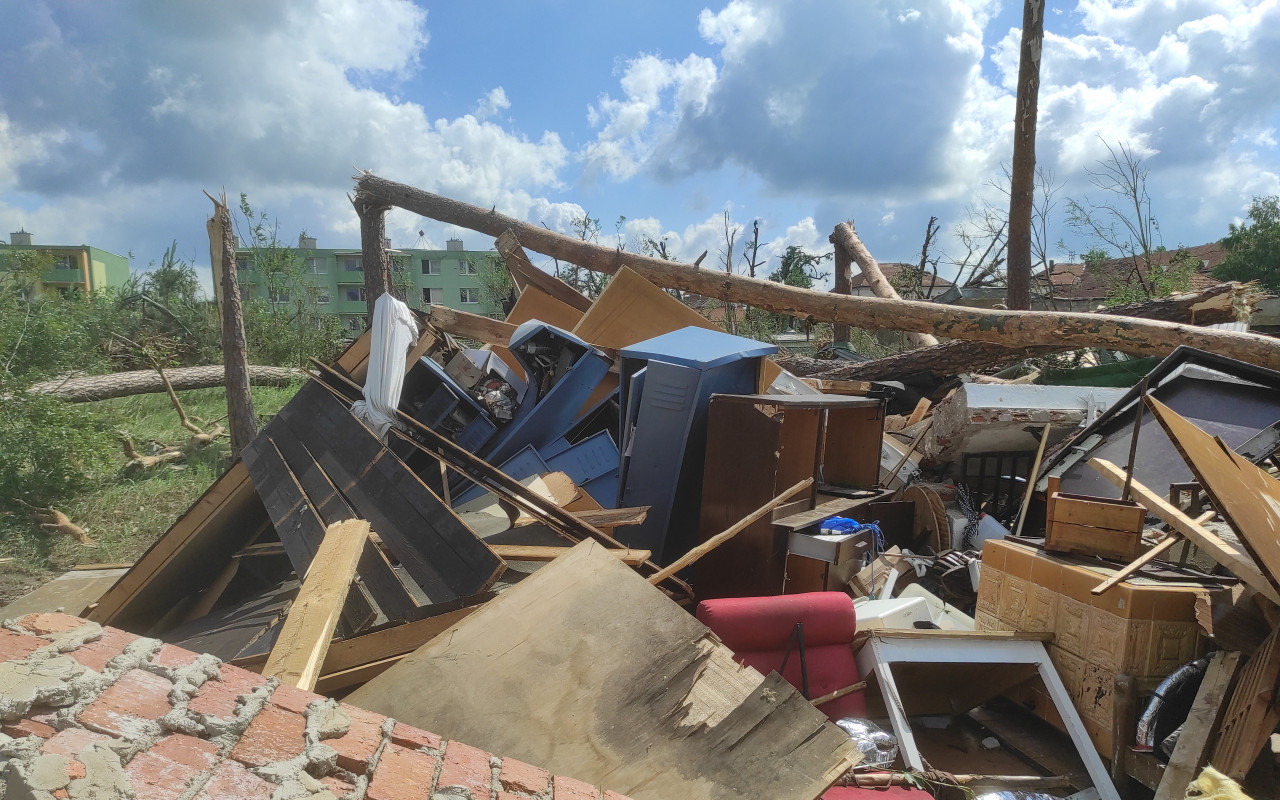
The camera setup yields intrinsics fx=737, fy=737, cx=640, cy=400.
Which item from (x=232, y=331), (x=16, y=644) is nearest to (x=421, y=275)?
(x=232, y=331)

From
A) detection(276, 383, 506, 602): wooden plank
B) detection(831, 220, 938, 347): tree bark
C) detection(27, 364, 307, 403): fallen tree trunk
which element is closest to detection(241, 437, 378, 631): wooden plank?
detection(276, 383, 506, 602): wooden plank

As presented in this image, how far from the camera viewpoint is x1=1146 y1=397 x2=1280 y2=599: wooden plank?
221 centimetres

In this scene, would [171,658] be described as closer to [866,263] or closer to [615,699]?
[615,699]

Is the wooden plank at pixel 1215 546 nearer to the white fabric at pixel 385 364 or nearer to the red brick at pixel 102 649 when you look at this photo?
the red brick at pixel 102 649

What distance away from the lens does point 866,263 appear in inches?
356

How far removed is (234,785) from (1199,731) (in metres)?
2.65

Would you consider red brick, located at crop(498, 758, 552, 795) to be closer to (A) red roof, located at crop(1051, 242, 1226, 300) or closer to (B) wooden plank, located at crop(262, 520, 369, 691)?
(B) wooden plank, located at crop(262, 520, 369, 691)

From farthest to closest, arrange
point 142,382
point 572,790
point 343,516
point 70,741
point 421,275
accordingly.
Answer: point 421,275, point 142,382, point 343,516, point 572,790, point 70,741

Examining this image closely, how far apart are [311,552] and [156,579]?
1640 millimetres

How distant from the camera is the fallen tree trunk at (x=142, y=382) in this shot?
28.1ft

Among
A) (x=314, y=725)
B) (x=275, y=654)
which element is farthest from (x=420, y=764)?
(x=275, y=654)

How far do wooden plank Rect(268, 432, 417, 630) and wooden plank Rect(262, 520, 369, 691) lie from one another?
0.74 feet

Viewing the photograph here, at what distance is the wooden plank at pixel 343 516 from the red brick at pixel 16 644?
1225 mm

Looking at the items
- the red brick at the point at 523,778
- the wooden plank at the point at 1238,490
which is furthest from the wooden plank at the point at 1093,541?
the red brick at the point at 523,778
